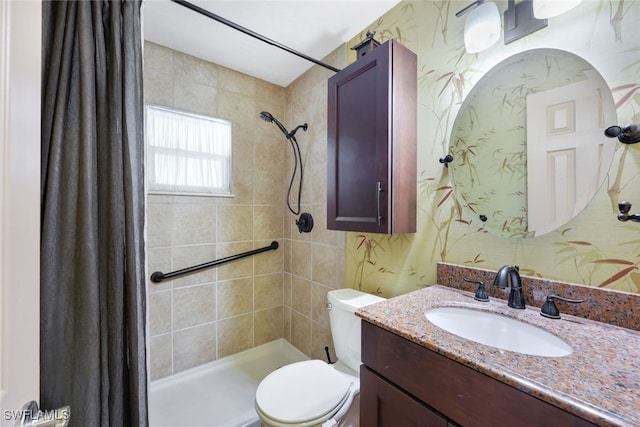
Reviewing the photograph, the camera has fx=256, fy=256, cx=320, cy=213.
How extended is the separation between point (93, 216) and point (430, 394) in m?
1.13

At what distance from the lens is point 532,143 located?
92 cm

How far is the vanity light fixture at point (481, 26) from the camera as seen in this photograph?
3.21 feet

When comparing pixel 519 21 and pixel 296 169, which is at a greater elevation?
pixel 519 21

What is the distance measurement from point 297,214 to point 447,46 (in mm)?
1444

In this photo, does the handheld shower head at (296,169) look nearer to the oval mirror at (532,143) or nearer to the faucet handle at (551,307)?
the oval mirror at (532,143)

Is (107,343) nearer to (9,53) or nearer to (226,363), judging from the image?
(9,53)

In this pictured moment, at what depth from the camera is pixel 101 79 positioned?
0.87 meters

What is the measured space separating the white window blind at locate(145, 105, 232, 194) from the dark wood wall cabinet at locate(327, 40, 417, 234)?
3.40 feet

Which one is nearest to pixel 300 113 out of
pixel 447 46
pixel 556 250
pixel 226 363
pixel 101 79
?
pixel 447 46

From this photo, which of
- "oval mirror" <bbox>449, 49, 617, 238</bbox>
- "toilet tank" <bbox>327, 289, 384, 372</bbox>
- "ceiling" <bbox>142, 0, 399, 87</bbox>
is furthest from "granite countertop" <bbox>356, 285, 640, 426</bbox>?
"ceiling" <bbox>142, 0, 399, 87</bbox>

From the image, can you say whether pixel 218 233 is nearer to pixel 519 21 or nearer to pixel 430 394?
pixel 430 394

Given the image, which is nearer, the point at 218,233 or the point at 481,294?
the point at 481,294

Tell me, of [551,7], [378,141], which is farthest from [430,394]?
[551,7]

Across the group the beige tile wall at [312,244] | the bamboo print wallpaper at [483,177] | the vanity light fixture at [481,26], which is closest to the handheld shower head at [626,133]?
the bamboo print wallpaper at [483,177]
